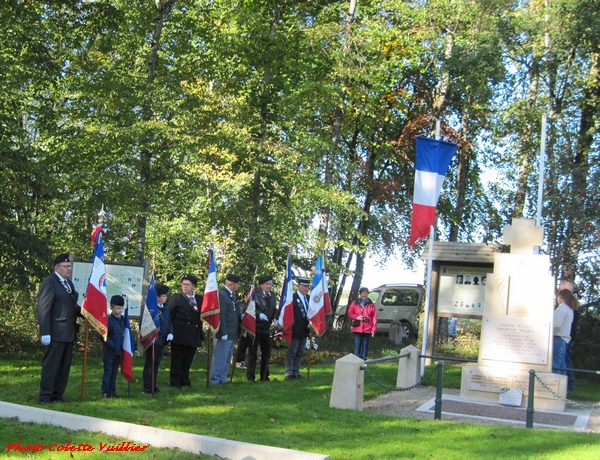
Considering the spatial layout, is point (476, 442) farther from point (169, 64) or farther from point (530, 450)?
point (169, 64)

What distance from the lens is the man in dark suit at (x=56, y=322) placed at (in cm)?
988

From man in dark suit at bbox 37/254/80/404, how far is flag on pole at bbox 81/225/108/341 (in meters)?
0.23

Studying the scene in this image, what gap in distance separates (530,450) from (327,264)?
41.5 feet

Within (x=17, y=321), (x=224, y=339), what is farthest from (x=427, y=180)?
(x=17, y=321)

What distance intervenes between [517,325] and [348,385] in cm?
377

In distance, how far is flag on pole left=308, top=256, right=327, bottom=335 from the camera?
14.7 metres

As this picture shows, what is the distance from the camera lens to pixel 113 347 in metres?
10.8

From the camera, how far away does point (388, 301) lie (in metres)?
28.1

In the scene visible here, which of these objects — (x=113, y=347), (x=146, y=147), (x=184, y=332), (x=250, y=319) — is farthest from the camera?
(x=146, y=147)

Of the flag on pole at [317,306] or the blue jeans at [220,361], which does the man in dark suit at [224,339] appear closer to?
the blue jeans at [220,361]

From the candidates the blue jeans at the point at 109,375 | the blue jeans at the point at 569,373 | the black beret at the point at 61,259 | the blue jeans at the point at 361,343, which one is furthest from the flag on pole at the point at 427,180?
the black beret at the point at 61,259

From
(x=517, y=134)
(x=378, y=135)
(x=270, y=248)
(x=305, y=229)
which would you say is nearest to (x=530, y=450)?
(x=270, y=248)

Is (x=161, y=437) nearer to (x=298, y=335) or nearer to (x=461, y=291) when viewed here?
(x=298, y=335)

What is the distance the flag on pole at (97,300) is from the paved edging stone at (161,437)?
1761 mm
